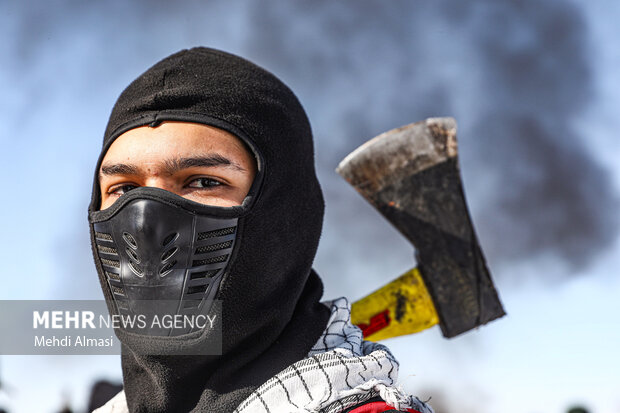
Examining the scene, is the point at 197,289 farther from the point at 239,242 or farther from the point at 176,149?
the point at 176,149

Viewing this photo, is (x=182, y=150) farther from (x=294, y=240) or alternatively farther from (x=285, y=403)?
Result: (x=285, y=403)

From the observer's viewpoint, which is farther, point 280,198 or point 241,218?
point 280,198

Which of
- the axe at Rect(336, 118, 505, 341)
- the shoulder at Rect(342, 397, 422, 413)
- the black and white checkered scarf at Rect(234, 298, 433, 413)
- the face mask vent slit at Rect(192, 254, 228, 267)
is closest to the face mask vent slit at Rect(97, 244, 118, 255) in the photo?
the face mask vent slit at Rect(192, 254, 228, 267)

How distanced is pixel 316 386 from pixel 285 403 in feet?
0.38

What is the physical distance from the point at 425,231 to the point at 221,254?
1827 mm

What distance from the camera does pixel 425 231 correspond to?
3479 mm

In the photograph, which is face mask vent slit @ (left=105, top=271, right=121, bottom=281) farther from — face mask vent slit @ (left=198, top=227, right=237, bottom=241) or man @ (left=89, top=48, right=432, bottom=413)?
face mask vent slit @ (left=198, top=227, right=237, bottom=241)

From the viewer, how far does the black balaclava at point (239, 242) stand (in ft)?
6.53

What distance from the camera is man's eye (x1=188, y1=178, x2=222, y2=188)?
6.75 feet

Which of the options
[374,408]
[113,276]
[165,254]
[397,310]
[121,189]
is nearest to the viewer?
[374,408]

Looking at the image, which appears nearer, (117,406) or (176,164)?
(176,164)

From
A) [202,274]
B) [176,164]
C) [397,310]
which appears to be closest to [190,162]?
[176,164]

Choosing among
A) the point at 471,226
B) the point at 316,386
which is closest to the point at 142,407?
the point at 316,386

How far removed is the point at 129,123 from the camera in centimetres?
216
